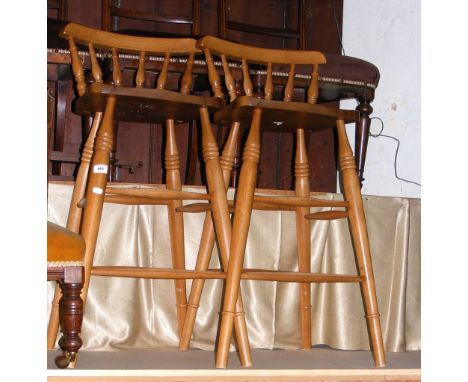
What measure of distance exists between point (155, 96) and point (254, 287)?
637mm

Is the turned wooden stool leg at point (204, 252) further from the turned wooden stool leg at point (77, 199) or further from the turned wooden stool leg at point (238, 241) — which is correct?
the turned wooden stool leg at point (77, 199)

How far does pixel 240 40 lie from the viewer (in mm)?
3256

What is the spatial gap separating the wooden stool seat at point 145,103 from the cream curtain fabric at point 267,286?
267mm

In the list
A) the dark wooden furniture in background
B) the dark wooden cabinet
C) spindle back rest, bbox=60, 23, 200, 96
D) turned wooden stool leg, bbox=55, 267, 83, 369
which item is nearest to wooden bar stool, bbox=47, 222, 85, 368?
turned wooden stool leg, bbox=55, 267, 83, 369

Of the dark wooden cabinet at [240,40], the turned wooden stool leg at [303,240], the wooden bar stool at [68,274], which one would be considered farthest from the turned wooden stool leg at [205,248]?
the dark wooden cabinet at [240,40]

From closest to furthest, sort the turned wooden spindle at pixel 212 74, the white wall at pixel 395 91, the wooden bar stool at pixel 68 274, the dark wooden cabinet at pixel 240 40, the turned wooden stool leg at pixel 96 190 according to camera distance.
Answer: the wooden bar stool at pixel 68 274, the turned wooden stool leg at pixel 96 190, the turned wooden spindle at pixel 212 74, the white wall at pixel 395 91, the dark wooden cabinet at pixel 240 40

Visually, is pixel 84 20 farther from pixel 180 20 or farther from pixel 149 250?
pixel 149 250

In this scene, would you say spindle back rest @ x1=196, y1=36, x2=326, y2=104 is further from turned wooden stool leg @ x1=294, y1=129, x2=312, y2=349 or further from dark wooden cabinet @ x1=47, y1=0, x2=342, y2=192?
dark wooden cabinet @ x1=47, y1=0, x2=342, y2=192

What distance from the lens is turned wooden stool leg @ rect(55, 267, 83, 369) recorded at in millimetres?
1281

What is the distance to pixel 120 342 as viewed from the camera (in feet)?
5.77

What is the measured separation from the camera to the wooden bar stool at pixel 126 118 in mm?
1455

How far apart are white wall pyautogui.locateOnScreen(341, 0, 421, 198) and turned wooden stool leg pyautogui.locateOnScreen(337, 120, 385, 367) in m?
1.21

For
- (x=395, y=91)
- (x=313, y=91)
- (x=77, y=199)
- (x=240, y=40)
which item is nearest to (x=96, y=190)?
(x=77, y=199)
